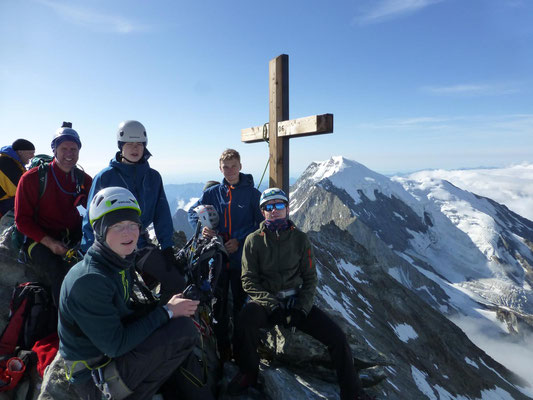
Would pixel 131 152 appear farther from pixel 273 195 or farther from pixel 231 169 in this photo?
pixel 273 195

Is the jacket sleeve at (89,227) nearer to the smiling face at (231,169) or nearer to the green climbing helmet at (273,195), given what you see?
the smiling face at (231,169)

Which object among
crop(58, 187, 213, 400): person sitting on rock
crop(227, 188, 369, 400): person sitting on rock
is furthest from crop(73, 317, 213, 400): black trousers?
crop(227, 188, 369, 400): person sitting on rock

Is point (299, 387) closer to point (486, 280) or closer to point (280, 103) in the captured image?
point (280, 103)

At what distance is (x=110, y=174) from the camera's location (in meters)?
5.57

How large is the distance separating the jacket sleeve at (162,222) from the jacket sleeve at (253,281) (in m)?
1.51

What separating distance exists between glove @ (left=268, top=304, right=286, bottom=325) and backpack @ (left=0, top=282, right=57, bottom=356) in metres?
4.05

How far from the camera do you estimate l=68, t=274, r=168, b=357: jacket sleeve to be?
3.23 meters

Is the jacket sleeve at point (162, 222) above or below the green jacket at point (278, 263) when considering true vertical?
above

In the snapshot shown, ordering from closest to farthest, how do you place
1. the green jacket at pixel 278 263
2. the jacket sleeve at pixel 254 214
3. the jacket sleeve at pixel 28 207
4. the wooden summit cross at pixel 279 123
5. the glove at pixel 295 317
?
the glove at pixel 295 317 < the jacket sleeve at pixel 28 207 < the green jacket at pixel 278 263 < the jacket sleeve at pixel 254 214 < the wooden summit cross at pixel 279 123

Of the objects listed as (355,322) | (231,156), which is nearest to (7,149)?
(231,156)

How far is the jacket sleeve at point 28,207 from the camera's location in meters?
5.61

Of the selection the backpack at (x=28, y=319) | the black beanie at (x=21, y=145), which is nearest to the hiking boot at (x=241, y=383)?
the backpack at (x=28, y=319)

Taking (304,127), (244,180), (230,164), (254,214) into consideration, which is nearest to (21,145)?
(230,164)

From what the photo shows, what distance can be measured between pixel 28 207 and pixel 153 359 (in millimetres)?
4122
